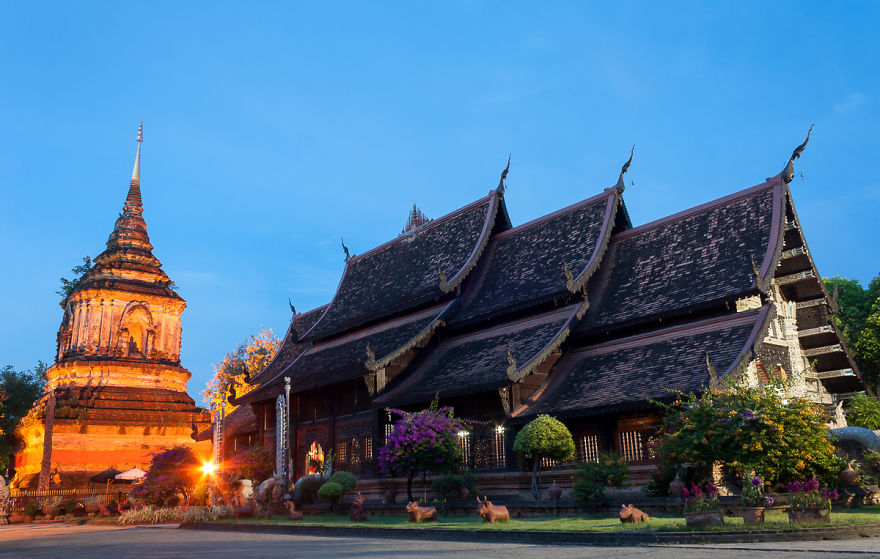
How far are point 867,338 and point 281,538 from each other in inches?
1233

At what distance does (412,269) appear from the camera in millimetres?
28141

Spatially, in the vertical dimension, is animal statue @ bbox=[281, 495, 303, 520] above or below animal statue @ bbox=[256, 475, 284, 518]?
below

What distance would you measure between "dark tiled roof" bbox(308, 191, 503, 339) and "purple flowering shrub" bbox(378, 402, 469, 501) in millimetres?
5960

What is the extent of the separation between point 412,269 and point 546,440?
1229 cm

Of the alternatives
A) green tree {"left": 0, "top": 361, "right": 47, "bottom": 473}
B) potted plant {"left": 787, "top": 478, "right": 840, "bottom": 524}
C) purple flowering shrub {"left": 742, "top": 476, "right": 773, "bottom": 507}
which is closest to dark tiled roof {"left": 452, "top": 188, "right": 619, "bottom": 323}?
purple flowering shrub {"left": 742, "top": 476, "right": 773, "bottom": 507}

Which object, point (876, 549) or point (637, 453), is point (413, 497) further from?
point (876, 549)

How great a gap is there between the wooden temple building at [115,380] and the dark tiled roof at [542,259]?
21433 mm

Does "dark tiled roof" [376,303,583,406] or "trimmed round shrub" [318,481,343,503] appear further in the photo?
"trimmed round shrub" [318,481,343,503]

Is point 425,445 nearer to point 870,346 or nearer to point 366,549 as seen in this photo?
point 366,549

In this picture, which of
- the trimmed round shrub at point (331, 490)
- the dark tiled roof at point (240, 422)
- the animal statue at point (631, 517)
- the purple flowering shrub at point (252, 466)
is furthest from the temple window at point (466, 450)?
the dark tiled roof at point (240, 422)

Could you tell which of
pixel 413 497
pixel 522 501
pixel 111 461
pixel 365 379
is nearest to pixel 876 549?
pixel 522 501

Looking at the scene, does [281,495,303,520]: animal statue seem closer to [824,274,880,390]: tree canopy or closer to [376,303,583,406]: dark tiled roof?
[376,303,583,406]: dark tiled roof

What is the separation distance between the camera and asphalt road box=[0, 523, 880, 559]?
886cm

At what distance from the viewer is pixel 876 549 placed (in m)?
8.59
